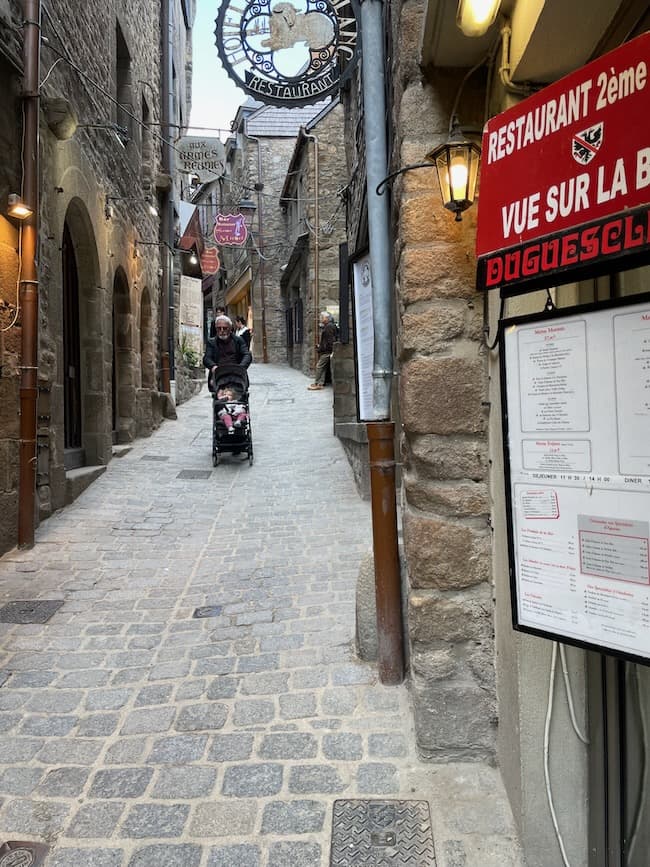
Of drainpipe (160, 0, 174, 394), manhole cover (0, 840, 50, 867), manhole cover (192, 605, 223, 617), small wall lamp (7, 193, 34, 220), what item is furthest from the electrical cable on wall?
drainpipe (160, 0, 174, 394)

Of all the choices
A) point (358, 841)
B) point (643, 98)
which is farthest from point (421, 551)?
point (643, 98)

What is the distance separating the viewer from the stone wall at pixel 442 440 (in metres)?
2.40

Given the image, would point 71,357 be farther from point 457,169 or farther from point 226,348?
point 457,169

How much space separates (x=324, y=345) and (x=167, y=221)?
4306 mm

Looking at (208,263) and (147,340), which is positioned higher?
(208,263)

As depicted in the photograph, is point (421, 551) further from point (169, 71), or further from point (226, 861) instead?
point (169, 71)

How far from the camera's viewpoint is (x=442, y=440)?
242 centimetres

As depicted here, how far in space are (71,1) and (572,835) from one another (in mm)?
8258

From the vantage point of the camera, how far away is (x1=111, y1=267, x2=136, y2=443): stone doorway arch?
368 inches

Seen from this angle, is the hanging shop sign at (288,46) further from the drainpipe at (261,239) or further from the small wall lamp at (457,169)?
the drainpipe at (261,239)

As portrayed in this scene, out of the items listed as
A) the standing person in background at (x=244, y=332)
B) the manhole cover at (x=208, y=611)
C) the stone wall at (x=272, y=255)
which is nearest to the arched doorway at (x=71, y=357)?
the standing person in background at (x=244, y=332)

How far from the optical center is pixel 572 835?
196 centimetres

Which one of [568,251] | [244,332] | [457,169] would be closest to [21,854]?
[568,251]

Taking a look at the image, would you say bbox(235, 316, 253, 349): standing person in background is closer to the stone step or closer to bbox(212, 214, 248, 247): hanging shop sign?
bbox(212, 214, 248, 247): hanging shop sign
